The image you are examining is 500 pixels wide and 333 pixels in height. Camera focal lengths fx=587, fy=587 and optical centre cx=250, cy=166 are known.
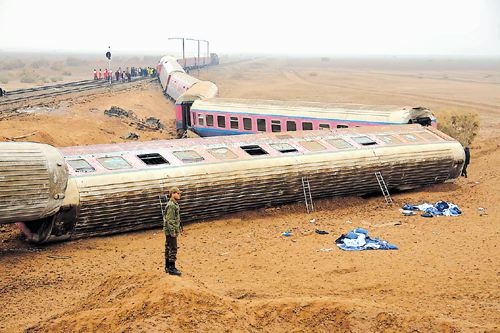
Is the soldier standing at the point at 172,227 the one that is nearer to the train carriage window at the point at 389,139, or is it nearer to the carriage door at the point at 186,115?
the train carriage window at the point at 389,139

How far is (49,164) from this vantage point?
43.0 feet

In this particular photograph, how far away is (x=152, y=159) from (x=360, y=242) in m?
5.87

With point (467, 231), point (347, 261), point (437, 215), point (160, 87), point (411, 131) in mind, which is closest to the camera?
point (347, 261)

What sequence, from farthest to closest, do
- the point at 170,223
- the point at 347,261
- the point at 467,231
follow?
the point at 467,231, the point at 347,261, the point at 170,223

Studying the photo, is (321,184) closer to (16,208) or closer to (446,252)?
(446,252)

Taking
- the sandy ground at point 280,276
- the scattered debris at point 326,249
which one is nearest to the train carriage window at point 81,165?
the sandy ground at point 280,276

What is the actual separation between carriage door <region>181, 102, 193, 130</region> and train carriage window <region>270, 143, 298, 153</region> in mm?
14075

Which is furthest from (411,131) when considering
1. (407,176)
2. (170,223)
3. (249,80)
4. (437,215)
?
(249,80)

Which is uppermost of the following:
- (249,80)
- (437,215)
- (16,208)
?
(16,208)

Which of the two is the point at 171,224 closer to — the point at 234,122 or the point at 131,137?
the point at 234,122

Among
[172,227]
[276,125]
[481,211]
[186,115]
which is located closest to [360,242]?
[172,227]

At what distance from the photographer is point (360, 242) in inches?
542

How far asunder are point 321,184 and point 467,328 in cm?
880

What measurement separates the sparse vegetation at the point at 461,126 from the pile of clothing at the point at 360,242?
53.0 ft
